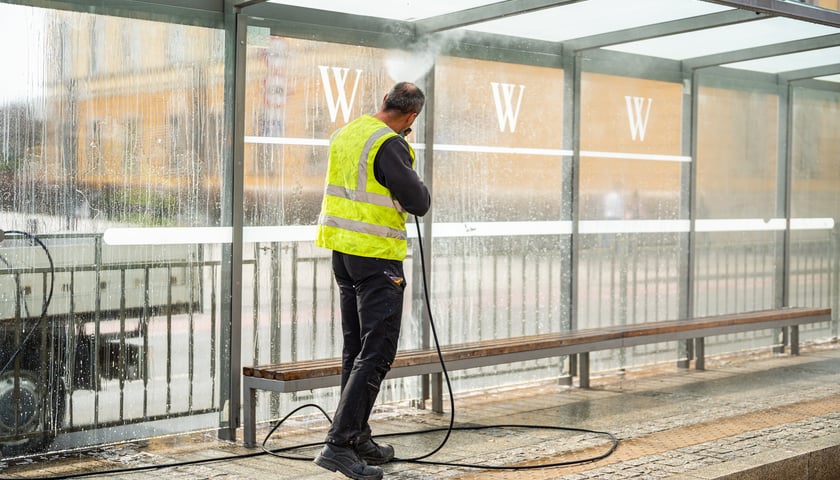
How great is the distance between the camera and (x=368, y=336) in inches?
202

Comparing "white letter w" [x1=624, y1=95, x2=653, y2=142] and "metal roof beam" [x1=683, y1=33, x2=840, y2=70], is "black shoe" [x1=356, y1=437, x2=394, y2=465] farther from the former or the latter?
"metal roof beam" [x1=683, y1=33, x2=840, y2=70]

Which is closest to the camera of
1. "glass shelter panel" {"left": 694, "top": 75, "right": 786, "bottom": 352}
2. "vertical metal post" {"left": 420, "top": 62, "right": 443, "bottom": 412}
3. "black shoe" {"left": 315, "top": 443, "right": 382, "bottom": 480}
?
"black shoe" {"left": 315, "top": 443, "right": 382, "bottom": 480}

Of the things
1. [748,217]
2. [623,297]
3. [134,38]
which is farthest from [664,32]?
[134,38]

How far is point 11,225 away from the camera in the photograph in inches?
217

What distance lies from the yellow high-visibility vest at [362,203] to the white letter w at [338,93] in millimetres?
1623

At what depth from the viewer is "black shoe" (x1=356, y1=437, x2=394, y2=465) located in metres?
5.48

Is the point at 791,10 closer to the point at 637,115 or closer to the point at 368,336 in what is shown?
the point at 637,115

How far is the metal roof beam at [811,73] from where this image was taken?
9.87m

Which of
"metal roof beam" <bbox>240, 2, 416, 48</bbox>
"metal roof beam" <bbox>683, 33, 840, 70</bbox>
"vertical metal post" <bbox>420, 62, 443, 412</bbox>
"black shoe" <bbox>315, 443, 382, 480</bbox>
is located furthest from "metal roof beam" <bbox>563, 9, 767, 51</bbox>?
"black shoe" <bbox>315, 443, 382, 480</bbox>

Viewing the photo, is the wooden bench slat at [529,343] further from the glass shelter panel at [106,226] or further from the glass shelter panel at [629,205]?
the glass shelter panel at [106,226]

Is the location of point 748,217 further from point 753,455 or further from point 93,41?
point 93,41

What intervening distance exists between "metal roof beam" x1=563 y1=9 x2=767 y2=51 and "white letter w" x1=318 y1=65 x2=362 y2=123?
84.6 inches

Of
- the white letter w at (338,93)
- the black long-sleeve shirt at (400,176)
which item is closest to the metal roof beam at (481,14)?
the white letter w at (338,93)

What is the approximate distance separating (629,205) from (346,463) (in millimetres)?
4610
